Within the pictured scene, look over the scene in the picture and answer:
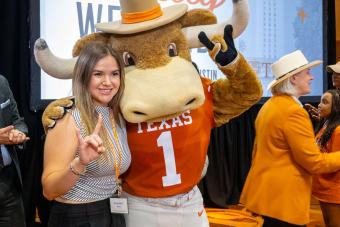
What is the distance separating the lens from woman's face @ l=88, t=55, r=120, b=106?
1.57 m

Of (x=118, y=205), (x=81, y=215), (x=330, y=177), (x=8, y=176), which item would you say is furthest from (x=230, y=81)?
(x=330, y=177)

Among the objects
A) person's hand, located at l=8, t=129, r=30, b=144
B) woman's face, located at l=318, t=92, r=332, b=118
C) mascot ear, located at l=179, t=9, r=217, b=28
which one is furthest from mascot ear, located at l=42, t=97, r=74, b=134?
woman's face, located at l=318, t=92, r=332, b=118

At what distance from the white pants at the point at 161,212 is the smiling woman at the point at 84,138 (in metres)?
0.11

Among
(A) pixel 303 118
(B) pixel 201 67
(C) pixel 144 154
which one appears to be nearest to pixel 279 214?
(A) pixel 303 118

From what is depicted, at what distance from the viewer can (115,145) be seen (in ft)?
5.29

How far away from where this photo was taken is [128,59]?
1.75 metres

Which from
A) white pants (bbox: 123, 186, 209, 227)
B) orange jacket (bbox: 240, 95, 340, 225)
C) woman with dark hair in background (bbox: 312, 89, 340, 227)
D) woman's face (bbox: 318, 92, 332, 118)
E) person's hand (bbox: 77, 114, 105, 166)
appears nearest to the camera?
person's hand (bbox: 77, 114, 105, 166)

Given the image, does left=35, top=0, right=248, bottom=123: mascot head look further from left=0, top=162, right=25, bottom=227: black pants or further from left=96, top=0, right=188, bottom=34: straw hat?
left=0, top=162, right=25, bottom=227: black pants

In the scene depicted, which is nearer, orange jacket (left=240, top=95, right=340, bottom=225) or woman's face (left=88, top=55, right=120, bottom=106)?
woman's face (left=88, top=55, right=120, bottom=106)

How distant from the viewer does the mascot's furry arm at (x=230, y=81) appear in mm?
1668

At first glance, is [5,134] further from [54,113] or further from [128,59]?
[128,59]

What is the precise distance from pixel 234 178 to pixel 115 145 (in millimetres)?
3327

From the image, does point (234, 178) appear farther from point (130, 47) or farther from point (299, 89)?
point (130, 47)

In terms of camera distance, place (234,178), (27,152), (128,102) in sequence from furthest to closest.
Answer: (234,178), (27,152), (128,102)
